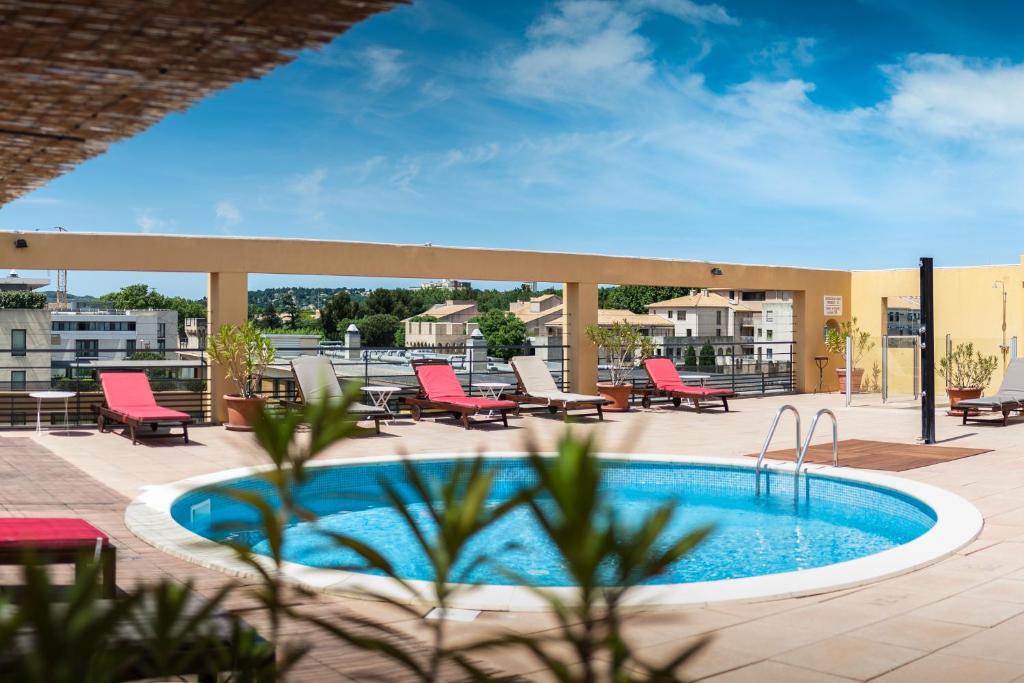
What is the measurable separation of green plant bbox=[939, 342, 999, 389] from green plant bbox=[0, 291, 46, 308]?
55.9m

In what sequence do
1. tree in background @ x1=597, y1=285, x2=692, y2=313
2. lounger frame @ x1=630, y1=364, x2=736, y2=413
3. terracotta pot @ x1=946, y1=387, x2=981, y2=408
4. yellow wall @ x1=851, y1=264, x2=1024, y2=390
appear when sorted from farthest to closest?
tree in background @ x1=597, y1=285, x2=692, y2=313 → yellow wall @ x1=851, y1=264, x2=1024, y2=390 → terracotta pot @ x1=946, y1=387, x2=981, y2=408 → lounger frame @ x1=630, y1=364, x2=736, y2=413

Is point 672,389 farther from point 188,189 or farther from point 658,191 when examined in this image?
point 188,189

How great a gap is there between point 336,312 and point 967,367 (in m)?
70.9

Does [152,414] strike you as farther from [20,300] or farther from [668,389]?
[20,300]

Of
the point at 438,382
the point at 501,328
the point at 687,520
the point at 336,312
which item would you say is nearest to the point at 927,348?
the point at 687,520

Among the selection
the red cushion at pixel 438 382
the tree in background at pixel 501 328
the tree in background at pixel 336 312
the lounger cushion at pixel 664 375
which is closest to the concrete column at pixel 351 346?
the red cushion at pixel 438 382

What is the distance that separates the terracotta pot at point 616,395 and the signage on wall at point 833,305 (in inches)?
238

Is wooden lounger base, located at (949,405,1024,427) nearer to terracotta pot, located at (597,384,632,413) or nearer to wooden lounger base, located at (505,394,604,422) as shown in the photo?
terracotta pot, located at (597,384,632,413)

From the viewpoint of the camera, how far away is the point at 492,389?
607 inches

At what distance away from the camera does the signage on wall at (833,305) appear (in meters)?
19.6

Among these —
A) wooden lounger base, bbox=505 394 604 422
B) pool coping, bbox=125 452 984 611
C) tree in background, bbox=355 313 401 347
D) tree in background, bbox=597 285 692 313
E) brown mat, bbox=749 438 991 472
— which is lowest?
pool coping, bbox=125 452 984 611

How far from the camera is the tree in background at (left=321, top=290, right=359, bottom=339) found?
8344 centimetres

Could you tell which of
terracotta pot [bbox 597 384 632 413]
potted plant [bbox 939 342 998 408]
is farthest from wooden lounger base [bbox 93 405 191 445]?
potted plant [bbox 939 342 998 408]

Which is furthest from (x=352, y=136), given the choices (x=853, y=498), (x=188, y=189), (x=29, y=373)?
(x=853, y=498)
